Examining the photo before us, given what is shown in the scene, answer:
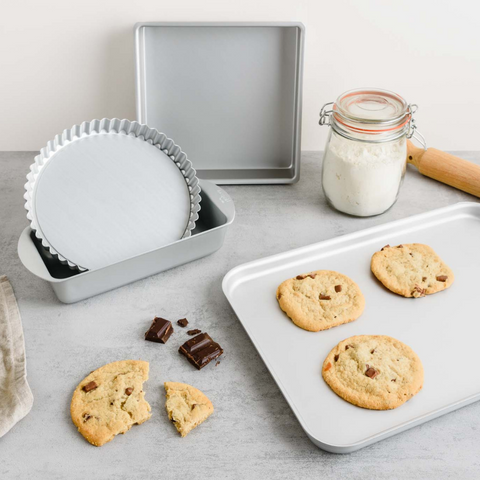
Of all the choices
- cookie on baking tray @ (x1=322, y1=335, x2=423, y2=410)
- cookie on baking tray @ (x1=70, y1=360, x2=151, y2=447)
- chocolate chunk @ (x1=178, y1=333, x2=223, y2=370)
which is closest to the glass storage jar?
cookie on baking tray @ (x1=322, y1=335, x2=423, y2=410)

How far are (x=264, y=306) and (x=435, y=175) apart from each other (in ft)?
1.95

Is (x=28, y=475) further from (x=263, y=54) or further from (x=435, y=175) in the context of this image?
(x=435, y=175)

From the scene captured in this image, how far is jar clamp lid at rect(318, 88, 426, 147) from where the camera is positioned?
107 centimetres

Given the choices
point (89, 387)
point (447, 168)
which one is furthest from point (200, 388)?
point (447, 168)

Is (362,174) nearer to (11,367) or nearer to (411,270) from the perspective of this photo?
(411,270)

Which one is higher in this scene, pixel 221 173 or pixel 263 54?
pixel 263 54

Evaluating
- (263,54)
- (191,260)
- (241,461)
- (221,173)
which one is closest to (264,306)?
(191,260)

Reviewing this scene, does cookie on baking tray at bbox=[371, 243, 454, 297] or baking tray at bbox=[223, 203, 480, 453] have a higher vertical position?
cookie on baking tray at bbox=[371, 243, 454, 297]

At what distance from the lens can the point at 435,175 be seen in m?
1.31

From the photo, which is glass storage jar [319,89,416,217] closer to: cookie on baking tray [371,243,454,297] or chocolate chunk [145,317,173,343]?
cookie on baking tray [371,243,454,297]

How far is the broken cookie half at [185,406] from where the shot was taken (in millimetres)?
797

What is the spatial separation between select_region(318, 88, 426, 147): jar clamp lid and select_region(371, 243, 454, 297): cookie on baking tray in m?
0.22

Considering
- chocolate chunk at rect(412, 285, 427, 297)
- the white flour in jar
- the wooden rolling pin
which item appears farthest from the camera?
the wooden rolling pin

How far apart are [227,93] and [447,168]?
53cm
